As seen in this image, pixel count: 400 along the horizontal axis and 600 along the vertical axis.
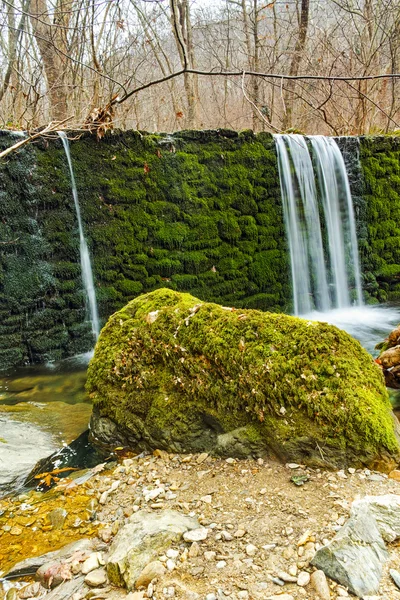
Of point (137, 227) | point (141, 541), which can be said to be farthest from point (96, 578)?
point (137, 227)

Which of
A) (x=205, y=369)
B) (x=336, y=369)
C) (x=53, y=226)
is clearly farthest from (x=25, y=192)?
(x=336, y=369)

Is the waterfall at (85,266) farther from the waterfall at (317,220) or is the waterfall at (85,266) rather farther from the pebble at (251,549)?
the pebble at (251,549)

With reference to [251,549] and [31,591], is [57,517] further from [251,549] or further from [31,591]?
[251,549]

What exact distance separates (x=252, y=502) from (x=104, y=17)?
Answer: 9965 millimetres

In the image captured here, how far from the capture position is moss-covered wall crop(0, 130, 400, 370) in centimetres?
519

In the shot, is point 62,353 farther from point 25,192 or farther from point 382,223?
point 382,223

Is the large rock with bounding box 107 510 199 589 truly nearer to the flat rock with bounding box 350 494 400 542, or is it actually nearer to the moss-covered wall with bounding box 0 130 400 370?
the flat rock with bounding box 350 494 400 542

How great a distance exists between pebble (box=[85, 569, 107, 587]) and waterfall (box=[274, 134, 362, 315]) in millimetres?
6060

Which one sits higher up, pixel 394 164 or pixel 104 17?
pixel 104 17

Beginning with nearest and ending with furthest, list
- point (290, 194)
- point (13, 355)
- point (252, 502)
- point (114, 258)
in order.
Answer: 1. point (252, 502)
2. point (13, 355)
3. point (114, 258)
4. point (290, 194)

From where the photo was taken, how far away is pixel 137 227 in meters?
5.98

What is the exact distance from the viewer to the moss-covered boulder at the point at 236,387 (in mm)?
2078

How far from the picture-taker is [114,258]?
230 inches

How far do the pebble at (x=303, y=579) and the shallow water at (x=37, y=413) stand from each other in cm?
186
